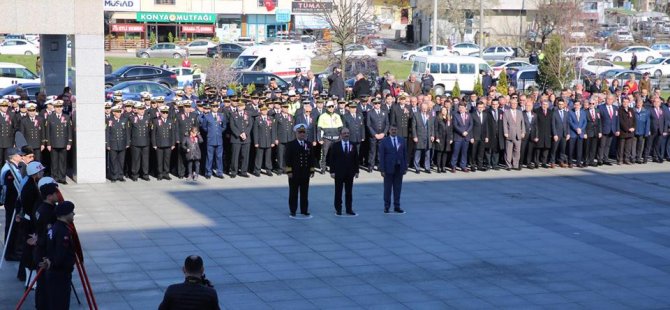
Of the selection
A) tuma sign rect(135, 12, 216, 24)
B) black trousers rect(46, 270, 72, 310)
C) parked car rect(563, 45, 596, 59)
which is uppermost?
tuma sign rect(135, 12, 216, 24)

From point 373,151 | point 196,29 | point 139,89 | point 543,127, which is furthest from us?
point 196,29

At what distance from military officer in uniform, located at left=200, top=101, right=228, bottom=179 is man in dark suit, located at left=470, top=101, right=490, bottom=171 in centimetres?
562

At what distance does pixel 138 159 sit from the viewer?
2142 cm

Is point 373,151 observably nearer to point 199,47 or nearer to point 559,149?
point 559,149

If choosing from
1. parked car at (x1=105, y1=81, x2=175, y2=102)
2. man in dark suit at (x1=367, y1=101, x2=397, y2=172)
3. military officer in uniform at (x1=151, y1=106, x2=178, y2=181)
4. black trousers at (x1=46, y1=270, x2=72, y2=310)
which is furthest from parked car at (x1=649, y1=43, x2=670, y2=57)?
black trousers at (x1=46, y1=270, x2=72, y2=310)

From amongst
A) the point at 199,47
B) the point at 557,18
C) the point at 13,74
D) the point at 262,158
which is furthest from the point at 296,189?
the point at 199,47

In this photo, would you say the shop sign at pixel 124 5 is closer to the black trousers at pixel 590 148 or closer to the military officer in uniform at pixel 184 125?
the military officer in uniform at pixel 184 125

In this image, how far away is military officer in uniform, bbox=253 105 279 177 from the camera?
22.2 m

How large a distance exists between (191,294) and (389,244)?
792 cm

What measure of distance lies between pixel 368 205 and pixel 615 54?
4760 centimetres

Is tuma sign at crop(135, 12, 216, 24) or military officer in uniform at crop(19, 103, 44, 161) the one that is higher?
tuma sign at crop(135, 12, 216, 24)

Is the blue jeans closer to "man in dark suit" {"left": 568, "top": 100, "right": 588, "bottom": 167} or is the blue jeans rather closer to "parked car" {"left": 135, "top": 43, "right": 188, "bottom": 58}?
"man in dark suit" {"left": 568, "top": 100, "right": 588, "bottom": 167}

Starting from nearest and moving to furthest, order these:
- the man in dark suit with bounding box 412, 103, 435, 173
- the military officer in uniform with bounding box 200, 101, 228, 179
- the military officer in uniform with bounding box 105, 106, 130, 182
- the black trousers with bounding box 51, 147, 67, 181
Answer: the black trousers with bounding box 51, 147, 67, 181
the military officer in uniform with bounding box 105, 106, 130, 182
the military officer in uniform with bounding box 200, 101, 228, 179
the man in dark suit with bounding box 412, 103, 435, 173

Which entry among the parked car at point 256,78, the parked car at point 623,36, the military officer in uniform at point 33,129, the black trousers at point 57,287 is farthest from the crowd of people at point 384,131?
the parked car at point 623,36
